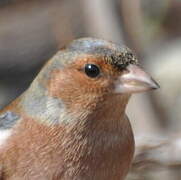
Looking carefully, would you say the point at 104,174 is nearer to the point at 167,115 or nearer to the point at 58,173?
the point at 58,173

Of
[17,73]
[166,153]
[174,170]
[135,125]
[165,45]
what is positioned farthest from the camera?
[165,45]

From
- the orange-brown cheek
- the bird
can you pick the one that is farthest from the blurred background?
the orange-brown cheek

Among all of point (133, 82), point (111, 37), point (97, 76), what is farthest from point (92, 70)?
point (111, 37)

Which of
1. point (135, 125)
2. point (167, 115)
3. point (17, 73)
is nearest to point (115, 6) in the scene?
point (135, 125)

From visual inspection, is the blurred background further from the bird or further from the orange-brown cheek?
the orange-brown cheek

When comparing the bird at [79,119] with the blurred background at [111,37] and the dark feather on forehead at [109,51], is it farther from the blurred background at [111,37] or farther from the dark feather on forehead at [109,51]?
the blurred background at [111,37]

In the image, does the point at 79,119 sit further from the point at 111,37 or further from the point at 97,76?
the point at 111,37
